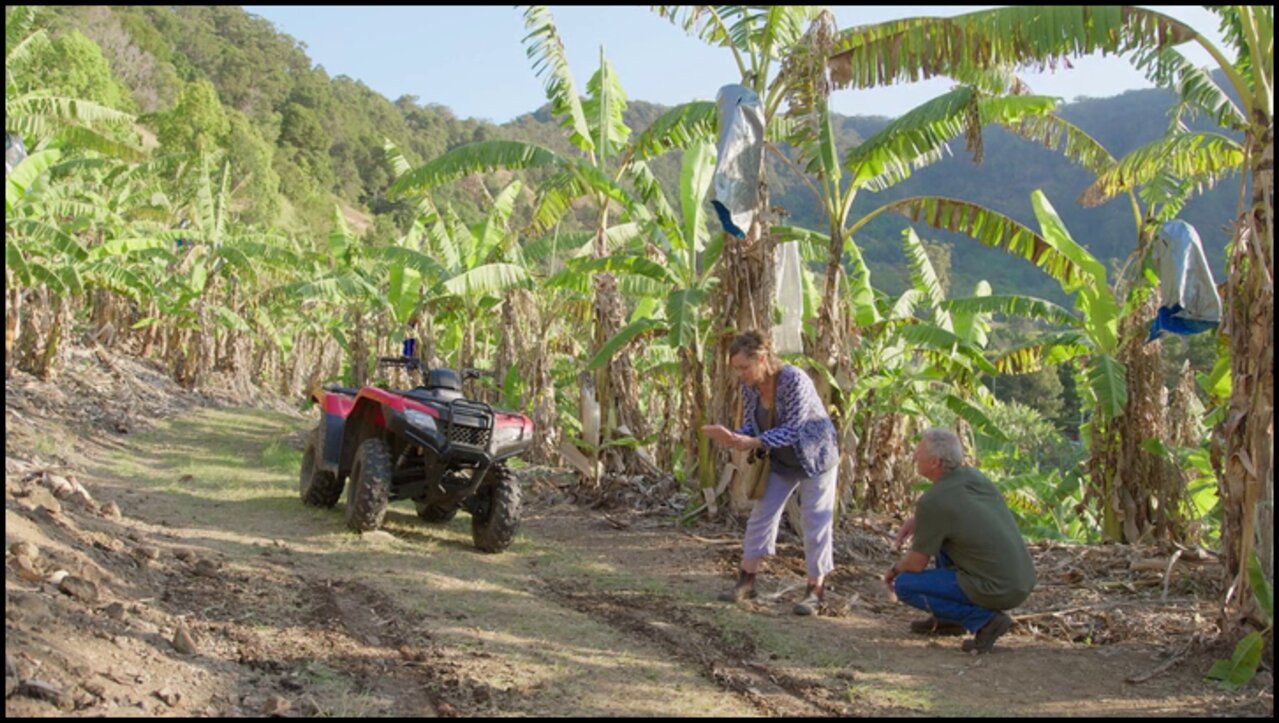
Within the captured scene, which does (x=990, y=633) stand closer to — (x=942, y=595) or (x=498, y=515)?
(x=942, y=595)

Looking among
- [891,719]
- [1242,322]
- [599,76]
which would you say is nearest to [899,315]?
[599,76]

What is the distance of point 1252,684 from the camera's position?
15.2 ft

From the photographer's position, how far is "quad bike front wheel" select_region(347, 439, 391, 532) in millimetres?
7234

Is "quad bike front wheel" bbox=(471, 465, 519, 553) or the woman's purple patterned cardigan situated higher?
the woman's purple patterned cardigan

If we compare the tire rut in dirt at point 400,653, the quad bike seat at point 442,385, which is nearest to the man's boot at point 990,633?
the tire rut in dirt at point 400,653

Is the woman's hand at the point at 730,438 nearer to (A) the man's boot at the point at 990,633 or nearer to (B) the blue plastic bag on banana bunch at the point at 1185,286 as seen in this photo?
(A) the man's boot at the point at 990,633

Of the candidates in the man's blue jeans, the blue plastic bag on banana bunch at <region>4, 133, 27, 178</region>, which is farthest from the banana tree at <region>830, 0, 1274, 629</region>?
the blue plastic bag on banana bunch at <region>4, 133, 27, 178</region>

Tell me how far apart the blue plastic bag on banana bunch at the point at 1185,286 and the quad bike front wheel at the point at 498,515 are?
16.1ft

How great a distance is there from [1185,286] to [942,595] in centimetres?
303

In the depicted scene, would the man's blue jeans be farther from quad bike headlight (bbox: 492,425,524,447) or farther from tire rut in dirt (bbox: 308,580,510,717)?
quad bike headlight (bbox: 492,425,524,447)

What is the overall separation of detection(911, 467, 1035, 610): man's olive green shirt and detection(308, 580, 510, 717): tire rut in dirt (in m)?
2.54

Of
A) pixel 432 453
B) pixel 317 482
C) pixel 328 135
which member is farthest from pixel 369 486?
pixel 328 135

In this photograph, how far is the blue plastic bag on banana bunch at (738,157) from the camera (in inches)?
313

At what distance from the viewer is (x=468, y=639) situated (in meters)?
4.97
